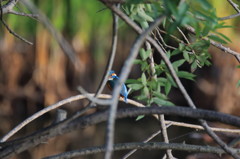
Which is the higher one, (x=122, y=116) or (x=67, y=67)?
(x=122, y=116)

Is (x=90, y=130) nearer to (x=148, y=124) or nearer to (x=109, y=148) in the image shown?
(x=148, y=124)

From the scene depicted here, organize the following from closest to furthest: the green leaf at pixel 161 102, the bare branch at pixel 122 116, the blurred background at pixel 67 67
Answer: the bare branch at pixel 122 116, the green leaf at pixel 161 102, the blurred background at pixel 67 67

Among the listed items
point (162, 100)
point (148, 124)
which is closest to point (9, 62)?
point (148, 124)

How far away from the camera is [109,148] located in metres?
0.55

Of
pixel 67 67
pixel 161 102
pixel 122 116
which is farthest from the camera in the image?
pixel 67 67

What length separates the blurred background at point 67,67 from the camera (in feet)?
17.9

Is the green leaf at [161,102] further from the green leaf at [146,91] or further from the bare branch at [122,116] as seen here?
the bare branch at [122,116]

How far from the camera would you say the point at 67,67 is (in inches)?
226

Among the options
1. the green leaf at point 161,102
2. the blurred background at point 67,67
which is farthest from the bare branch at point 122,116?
the blurred background at point 67,67

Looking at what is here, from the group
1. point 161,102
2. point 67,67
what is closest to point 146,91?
point 161,102

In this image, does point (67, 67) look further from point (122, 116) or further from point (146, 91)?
point (122, 116)

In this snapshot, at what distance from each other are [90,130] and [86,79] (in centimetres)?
62

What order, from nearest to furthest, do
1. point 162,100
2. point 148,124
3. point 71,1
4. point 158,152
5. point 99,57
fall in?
point 162,100
point 158,152
point 71,1
point 99,57
point 148,124

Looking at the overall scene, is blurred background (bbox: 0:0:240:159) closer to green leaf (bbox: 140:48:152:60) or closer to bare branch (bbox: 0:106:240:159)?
green leaf (bbox: 140:48:152:60)
